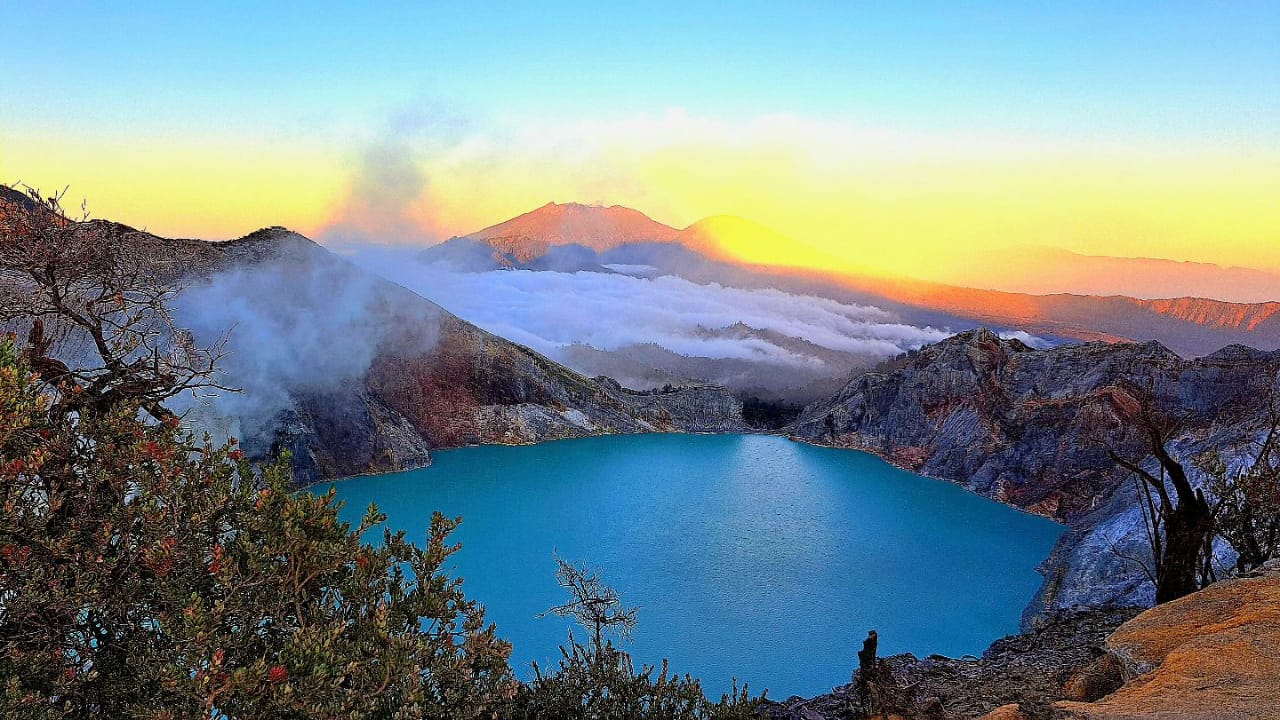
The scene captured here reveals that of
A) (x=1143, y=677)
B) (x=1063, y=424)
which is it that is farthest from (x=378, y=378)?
(x=1143, y=677)

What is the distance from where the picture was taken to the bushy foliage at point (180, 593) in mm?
5480

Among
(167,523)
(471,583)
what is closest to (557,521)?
(471,583)

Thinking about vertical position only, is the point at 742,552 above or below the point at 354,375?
below

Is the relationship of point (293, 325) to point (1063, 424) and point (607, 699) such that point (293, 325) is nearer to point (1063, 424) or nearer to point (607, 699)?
point (607, 699)

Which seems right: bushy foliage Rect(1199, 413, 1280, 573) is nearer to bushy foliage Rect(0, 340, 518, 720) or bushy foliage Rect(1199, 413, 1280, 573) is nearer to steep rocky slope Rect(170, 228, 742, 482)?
bushy foliage Rect(0, 340, 518, 720)

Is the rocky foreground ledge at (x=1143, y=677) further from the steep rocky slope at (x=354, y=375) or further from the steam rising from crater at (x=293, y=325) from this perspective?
the steam rising from crater at (x=293, y=325)

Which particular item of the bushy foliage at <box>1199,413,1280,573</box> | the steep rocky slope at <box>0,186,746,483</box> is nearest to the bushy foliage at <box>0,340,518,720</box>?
the bushy foliage at <box>1199,413,1280,573</box>

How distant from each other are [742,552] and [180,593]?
40.6 m

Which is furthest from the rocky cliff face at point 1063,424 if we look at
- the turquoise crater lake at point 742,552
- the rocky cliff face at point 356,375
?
the rocky cliff face at point 356,375

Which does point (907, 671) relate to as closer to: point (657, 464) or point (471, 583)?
point (471, 583)

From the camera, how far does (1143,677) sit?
995 centimetres

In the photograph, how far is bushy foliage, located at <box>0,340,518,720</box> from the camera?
5480 mm

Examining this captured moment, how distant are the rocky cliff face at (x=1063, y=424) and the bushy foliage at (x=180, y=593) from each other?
33.1 m

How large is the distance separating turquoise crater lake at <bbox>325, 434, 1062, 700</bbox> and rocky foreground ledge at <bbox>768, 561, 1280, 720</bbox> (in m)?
9.25
